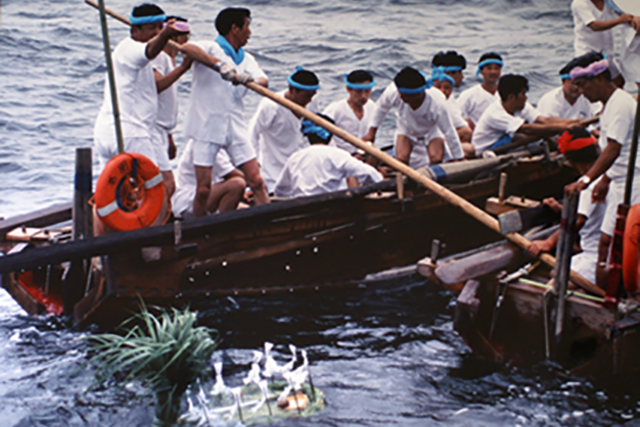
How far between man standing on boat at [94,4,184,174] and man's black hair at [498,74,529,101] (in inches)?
147

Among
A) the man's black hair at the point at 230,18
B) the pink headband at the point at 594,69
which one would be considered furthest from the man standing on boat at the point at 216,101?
the pink headband at the point at 594,69

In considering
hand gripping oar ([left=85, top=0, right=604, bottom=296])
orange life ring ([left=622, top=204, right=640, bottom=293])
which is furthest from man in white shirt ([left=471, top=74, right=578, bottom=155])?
orange life ring ([left=622, top=204, right=640, bottom=293])

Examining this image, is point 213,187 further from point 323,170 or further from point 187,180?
point 323,170

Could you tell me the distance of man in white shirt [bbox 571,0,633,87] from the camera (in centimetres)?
626

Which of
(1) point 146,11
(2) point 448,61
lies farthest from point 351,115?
(1) point 146,11

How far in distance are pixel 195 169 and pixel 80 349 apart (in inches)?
64.1

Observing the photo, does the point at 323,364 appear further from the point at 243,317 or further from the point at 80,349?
the point at 80,349

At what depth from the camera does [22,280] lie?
210 inches

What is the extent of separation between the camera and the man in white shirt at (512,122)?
7.15 meters

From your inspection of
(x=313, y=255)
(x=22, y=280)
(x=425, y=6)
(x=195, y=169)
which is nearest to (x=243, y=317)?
(x=313, y=255)

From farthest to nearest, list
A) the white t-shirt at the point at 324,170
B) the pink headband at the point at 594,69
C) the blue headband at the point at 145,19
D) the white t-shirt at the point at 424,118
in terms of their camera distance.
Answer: the white t-shirt at the point at 424,118
the white t-shirt at the point at 324,170
the blue headband at the point at 145,19
the pink headband at the point at 594,69

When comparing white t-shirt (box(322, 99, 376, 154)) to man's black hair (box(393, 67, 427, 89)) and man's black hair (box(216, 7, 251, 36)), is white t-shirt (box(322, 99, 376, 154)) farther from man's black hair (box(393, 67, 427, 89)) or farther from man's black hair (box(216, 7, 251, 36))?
man's black hair (box(216, 7, 251, 36))

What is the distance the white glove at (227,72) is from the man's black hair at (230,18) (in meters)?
0.42

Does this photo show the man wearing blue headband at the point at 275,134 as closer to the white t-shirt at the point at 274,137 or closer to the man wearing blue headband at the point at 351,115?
the white t-shirt at the point at 274,137
